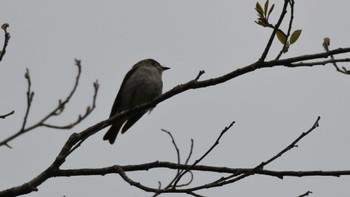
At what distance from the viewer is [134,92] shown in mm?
8789

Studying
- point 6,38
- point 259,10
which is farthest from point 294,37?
point 6,38

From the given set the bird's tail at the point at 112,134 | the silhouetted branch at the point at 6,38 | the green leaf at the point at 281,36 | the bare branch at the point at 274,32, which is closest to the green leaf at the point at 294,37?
the green leaf at the point at 281,36

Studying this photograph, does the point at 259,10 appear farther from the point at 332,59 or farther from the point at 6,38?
the point at 6,38

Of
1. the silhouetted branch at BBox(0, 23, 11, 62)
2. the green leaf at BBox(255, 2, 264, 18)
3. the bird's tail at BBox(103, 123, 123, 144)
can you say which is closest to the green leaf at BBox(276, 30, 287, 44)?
the green leaf at BBox(255, 2, 264, 18)

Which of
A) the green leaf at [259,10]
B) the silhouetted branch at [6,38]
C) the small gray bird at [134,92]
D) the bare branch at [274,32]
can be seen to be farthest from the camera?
the small gray bird at [134,92]

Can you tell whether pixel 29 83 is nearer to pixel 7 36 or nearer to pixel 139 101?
pixel 7 36

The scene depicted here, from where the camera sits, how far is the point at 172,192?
3.98 m

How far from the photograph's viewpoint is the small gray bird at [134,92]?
28.8 feet

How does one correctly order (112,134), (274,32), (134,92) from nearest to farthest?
(274,32), (134,92), (112,134)

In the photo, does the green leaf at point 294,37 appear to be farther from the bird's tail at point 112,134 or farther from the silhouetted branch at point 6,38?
the bird's tail at point 112,134

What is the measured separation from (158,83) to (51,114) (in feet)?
19.7

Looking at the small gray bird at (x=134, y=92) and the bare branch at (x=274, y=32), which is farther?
the small gray bird at (x=134, y=92)

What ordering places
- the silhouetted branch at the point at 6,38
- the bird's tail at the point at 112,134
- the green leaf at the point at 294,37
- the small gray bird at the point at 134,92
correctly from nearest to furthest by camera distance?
the silhouetted branch at the point at 6,38, the green leaf at the point at 294,37, the small gray bird at the point at 134,92, the bird's tail at the point at 112,134

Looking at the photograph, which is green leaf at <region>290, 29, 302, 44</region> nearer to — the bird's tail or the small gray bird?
the small gray bird
